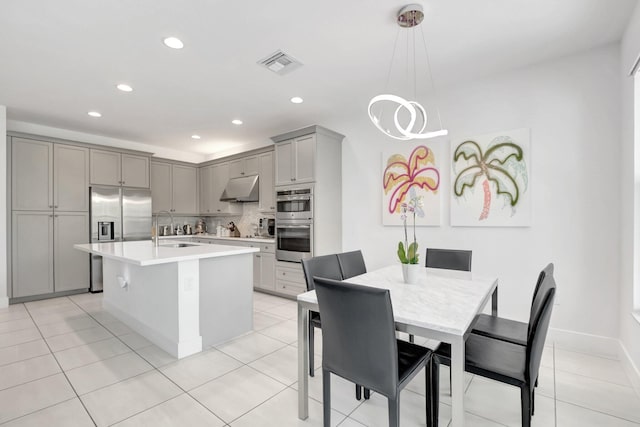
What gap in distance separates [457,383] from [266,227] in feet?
15.2

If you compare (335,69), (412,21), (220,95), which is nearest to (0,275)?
(220,95)

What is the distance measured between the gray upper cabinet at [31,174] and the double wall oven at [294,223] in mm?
3406

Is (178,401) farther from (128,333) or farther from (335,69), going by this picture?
(335,69)

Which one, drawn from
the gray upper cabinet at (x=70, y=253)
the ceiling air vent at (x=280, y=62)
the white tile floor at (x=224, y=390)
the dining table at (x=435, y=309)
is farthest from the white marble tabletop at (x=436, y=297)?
the gray upper cabinet at (x=70, y=253)

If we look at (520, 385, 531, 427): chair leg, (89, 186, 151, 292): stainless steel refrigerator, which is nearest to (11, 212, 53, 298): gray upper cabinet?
(89, 186, 151, 292): stainless steel refrigerator

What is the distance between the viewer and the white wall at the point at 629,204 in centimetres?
218

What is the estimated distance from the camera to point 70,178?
4727mm

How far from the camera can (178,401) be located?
200 cm

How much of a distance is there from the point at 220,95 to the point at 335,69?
4.89ft

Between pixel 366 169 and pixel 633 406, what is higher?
pixel 366 169

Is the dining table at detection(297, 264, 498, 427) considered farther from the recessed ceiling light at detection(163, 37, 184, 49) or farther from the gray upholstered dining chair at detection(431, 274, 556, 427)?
the recessed ceiling light at detection(163, 37, 184, 49)

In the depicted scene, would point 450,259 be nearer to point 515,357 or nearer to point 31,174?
point 515,357

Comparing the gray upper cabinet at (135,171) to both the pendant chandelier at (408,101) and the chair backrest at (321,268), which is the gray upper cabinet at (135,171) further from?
the chair backrest at (321,268)

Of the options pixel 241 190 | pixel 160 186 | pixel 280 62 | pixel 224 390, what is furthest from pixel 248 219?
pixel 224 390
